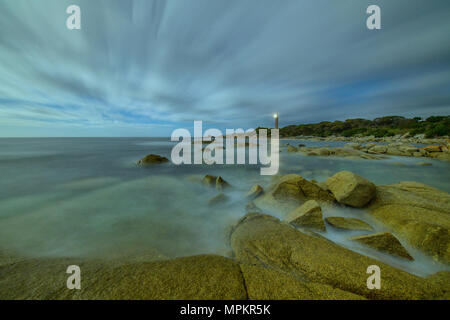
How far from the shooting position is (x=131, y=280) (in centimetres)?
169

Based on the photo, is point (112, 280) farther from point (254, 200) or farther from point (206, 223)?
point (254, 200)

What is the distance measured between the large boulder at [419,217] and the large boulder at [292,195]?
991 millimetres

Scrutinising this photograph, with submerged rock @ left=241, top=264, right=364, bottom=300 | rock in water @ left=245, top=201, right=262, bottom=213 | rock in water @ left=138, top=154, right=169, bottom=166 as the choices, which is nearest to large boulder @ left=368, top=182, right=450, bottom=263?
submerged rock @ left=241, top=264, right=364, bottom=300

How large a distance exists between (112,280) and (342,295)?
2453mm

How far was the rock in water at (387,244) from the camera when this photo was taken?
2.29 metres

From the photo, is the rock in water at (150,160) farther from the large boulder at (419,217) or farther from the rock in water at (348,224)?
the large boulder at (419,217)

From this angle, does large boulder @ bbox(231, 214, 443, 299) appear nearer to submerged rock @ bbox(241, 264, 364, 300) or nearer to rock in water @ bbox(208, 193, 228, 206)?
submerged rock @ bbox(241, 264, 364, 300)

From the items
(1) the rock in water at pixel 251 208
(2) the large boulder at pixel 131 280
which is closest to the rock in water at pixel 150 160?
(1) the rock in water at pixel 251 208

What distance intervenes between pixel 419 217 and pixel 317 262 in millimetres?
2575

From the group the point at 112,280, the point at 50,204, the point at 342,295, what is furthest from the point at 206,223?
the point at 50,204

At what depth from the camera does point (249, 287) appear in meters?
1.63

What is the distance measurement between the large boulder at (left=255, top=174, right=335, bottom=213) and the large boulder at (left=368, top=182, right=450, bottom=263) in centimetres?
99

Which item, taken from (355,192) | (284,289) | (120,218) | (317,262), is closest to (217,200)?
(120,218)

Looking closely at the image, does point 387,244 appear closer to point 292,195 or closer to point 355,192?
point 355,192
